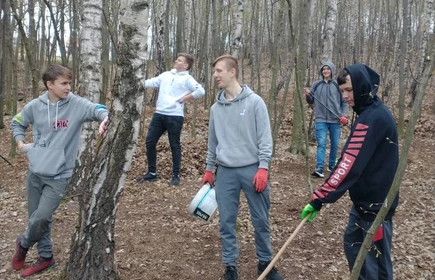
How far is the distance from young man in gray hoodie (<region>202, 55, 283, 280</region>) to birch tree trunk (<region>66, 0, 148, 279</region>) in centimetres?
78

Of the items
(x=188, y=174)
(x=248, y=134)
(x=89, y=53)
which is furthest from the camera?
(x=188, y=174)

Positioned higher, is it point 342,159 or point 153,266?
point 342,159

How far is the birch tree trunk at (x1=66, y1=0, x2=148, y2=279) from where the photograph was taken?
3.07 metres

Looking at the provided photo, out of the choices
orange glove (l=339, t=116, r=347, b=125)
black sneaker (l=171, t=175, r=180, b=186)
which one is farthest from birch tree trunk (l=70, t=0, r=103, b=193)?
orange glove (l=339, t=116, r=347, b=125)

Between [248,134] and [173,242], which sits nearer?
[248,134]

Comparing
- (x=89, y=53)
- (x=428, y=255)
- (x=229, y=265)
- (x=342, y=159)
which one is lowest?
(x=428, y=255)

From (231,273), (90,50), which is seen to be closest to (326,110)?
(90,50)

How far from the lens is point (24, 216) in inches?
206

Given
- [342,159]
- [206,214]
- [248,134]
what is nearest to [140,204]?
[206,214]

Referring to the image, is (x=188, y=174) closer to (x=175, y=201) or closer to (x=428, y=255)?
(x=175, y=201)

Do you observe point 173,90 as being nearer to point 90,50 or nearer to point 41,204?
point 90,50

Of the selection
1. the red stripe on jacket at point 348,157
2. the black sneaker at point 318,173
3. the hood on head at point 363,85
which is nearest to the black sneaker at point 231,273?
the red stripe on jacket at point 348,157

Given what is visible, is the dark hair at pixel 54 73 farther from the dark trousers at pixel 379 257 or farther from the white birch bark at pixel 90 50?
the dark trousers at pixel 379 257

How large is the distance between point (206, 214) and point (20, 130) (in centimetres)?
184
